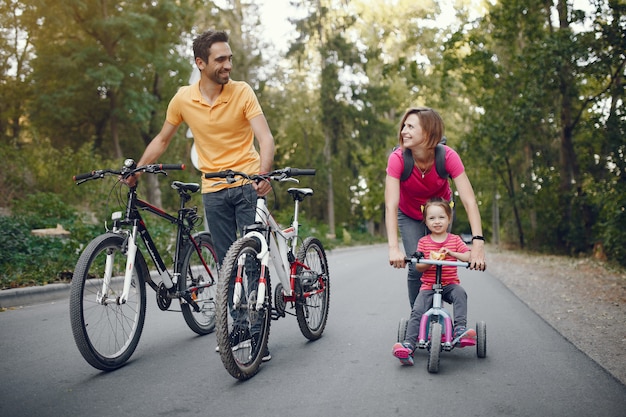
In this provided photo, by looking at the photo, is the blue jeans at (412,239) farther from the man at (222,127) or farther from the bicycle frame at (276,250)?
the man at (222,127)

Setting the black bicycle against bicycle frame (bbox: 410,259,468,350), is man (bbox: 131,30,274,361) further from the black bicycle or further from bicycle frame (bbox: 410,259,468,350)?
bicycle frame (bbox: 410,259,468,350)


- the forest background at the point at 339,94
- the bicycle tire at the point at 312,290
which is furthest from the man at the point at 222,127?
the forest background at the point at 339,94

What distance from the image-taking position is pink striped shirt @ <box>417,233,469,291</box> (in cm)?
473

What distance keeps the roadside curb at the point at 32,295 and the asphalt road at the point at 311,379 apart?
1209 mm

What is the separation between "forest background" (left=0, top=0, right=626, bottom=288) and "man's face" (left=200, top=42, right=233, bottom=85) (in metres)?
→ 5.53

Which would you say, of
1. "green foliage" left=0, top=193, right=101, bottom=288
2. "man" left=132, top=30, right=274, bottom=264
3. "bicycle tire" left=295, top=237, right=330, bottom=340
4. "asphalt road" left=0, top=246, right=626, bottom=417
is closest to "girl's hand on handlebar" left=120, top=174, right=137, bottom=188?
"man" left=132, top=30, right=274, bottom=264

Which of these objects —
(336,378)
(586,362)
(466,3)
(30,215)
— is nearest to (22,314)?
(336,378)

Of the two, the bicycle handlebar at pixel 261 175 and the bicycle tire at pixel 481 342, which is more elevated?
the bicycle handlebar at pixel 261 175

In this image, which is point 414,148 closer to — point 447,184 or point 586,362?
point 447,184

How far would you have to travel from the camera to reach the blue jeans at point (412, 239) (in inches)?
198

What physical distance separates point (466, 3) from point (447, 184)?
27.1m

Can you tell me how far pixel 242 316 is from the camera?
423 cm

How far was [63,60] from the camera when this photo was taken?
84.8 ft

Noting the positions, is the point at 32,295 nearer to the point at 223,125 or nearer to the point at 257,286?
the point at 223,125
